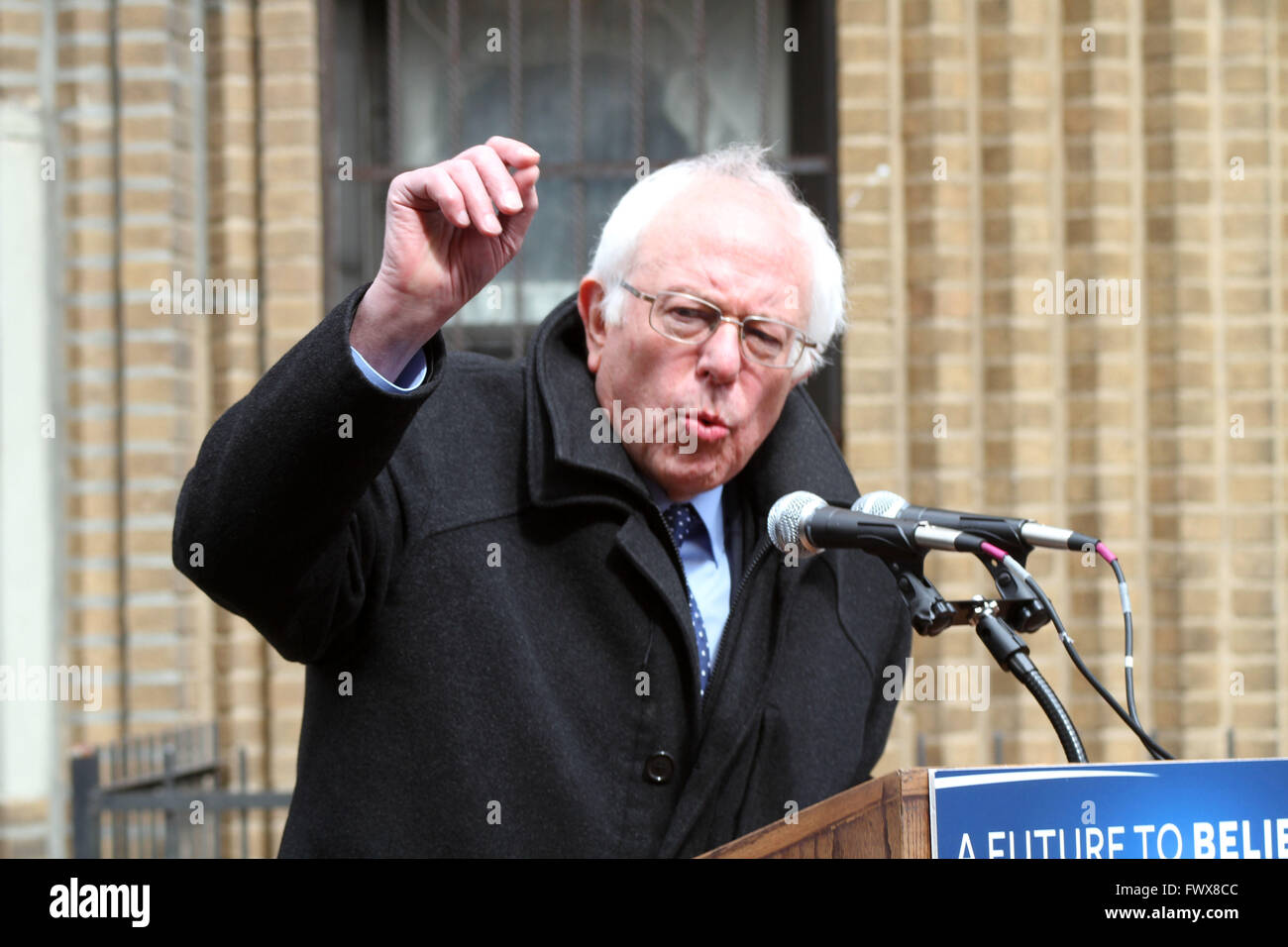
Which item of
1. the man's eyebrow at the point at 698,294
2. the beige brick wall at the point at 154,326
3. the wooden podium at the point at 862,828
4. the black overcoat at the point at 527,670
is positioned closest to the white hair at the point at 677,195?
the man's eyebrow at the point at 698,294

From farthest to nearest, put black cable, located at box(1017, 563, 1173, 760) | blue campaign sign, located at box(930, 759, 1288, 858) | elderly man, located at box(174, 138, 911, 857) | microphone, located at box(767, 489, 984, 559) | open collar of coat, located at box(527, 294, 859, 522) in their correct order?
open collar of coat, located at box(527, 294, 859, 522), elderly man, located at box(174, 138, 911, 857), microphone, located at box(767, 489, 984, 559), black cable, located at box(1017, 563, 1173, 760), blue campaign sign, located at box(930, 759, 1288, 858)

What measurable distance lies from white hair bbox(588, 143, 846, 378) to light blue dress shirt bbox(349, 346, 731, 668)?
0.91 feet

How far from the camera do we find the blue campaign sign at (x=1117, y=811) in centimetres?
128

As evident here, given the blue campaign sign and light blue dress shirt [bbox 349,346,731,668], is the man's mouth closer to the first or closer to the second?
light blue dress shirt [bbox 349,346,731,668]

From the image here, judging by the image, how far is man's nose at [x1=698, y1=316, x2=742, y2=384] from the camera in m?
2.25

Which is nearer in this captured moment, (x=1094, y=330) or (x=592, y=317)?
(x=592, y=317)

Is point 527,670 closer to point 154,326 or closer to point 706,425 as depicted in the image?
point 706,425

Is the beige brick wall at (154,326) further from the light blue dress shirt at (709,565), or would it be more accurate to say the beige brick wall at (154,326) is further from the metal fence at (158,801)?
the light blue dress shirt at (709,565)

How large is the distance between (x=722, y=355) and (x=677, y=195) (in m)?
0.31

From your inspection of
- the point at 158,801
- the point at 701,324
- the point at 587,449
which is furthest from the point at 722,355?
the point at 158,801

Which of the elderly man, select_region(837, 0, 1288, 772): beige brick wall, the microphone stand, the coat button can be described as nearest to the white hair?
the elderly man

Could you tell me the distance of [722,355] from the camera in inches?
88.7
